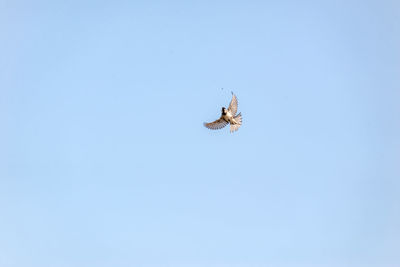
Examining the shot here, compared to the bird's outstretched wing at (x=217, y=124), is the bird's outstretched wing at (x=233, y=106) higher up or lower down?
higher up

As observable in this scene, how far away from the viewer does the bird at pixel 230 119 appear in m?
126

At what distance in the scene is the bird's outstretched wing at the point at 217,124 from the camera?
12636cm

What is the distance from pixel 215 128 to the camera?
126812 millimetres

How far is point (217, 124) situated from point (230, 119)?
60.7 inches

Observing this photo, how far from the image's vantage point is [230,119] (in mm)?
126750

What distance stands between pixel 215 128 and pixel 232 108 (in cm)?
297

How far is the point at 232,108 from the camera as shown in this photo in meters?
127

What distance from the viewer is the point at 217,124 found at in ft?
416

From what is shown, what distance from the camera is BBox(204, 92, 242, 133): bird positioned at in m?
126

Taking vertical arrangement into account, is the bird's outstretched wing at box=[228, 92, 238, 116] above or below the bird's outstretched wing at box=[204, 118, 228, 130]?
above

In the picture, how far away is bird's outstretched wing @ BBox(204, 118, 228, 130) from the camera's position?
4975 inches
